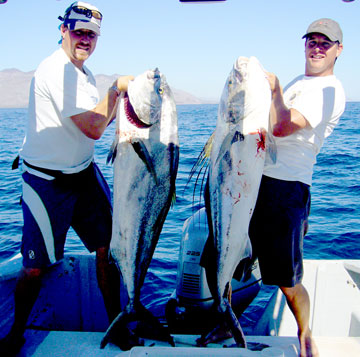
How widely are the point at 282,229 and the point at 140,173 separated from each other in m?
1.10

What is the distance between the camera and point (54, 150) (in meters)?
2.79

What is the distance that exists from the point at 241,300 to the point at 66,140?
2198 mm

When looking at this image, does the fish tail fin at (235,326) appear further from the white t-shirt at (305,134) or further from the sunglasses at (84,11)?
the sunglasses at (84,11)

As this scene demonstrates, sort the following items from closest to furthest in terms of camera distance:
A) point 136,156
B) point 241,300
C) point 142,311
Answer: point 136,156, point 142,311, point 241,300

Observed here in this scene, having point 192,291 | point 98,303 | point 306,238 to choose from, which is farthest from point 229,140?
point 306,238

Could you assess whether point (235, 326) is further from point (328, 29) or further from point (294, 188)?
point (328, 29)

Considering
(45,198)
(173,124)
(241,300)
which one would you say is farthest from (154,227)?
(241,300)

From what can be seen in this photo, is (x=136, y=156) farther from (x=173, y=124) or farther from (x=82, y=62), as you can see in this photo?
(x=82, y=62)

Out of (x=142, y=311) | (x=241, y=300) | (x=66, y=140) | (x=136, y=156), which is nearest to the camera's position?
(x=136, y=156)

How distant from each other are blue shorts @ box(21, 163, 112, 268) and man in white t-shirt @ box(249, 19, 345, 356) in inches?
46.8

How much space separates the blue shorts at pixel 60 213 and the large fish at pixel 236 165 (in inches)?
38.6

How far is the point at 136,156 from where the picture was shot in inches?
93.7

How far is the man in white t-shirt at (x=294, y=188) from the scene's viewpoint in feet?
9.01

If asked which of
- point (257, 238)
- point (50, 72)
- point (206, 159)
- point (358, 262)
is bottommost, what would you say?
point (358, 262)
